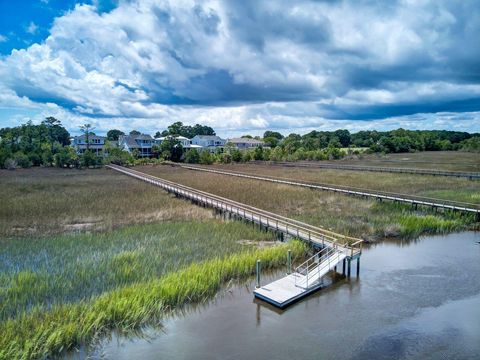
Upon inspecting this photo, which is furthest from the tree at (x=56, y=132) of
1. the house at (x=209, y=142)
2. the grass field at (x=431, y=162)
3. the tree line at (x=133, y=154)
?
the grass field at (x=431, y=162)

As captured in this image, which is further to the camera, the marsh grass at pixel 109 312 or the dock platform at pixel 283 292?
the dock platform at pixel 283 292

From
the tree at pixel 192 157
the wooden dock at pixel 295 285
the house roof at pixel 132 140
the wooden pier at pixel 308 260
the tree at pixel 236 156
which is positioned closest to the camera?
the wooden dock at pixel 295 285

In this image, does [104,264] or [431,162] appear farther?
[431,162]

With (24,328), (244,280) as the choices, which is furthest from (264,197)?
(24,328)

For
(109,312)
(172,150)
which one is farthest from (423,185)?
(172,150)

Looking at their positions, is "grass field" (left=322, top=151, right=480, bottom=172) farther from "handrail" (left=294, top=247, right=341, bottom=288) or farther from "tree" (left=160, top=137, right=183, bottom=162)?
"handrail" (left=294, top=247, right=341, bottom=288)

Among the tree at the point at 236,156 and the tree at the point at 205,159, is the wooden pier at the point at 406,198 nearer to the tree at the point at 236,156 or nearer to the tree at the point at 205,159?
the tree at the point at 205,159

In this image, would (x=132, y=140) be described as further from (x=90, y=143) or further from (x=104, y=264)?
(x=104, y=264)

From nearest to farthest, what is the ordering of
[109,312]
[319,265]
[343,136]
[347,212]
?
[109,312]
[319,265]
[347,212]
[343,136]
